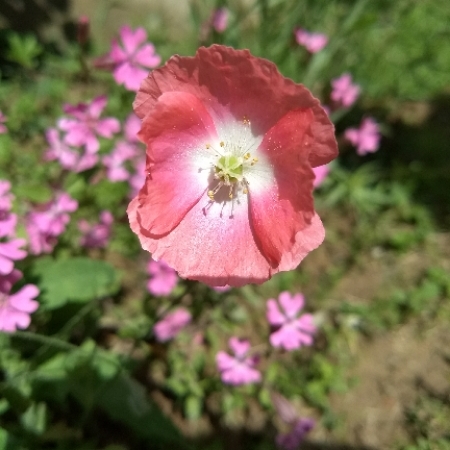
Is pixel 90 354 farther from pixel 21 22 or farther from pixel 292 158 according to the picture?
pixel 21 22

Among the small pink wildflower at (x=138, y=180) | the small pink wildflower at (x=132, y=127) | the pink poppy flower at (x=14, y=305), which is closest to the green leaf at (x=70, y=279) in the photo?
the pink poppy flower at (x=14, y=305)

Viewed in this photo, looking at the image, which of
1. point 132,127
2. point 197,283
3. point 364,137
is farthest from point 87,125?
point 364,137

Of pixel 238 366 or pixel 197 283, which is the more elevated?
pixel 197 283

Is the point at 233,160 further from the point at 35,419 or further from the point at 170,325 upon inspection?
the point at 35,419

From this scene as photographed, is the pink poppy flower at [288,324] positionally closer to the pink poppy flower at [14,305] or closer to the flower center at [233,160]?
the flower center at [233,160]

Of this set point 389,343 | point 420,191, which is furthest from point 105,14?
point 389,343

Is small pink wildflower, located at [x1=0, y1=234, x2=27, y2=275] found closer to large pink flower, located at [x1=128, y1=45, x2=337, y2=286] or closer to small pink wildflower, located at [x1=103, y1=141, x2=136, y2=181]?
large pink flower, located at [x1=128, y1=45, x2=337, y2=286]
